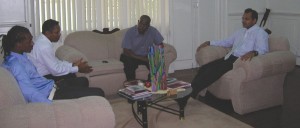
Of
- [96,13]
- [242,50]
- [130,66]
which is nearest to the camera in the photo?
[242,50]

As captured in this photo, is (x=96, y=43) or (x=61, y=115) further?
(x=96, y=43)

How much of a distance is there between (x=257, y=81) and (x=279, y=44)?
0.63m

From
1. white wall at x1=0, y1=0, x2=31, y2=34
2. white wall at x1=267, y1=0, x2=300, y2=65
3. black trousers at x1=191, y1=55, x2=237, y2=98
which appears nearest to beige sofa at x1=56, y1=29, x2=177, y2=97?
white wall at x1=0, y1=0, x2=31, y2=34

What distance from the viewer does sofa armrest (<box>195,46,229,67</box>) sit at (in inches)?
176

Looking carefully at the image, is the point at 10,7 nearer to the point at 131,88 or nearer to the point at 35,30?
the point at 35,30

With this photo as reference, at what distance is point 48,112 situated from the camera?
2.04 metres

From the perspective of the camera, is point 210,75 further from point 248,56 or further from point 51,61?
point 51,61

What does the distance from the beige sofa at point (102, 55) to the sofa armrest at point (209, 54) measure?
50 centimetres

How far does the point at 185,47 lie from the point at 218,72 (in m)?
2.27

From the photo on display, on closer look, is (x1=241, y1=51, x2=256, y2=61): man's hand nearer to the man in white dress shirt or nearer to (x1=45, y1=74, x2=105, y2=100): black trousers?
(x1=45, y1=74, x2=105, y2=100): black trousers

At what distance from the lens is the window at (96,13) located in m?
5.19

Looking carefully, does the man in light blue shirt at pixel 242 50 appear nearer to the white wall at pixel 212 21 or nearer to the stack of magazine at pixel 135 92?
the stack of magazine at pixel 135 92

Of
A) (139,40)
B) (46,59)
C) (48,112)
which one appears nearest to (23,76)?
(48,112)

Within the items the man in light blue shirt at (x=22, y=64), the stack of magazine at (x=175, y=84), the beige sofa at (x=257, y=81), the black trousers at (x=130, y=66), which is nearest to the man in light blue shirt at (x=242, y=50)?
the beige sofa at (x=257, y=81)
